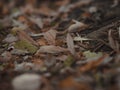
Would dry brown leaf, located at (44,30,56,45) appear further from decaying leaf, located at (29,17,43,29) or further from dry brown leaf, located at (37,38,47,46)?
decaying leaf, located at (29,17,43,29)

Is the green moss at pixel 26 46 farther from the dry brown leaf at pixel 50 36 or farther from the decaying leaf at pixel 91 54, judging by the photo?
the decaying leaf at pixel 91 54

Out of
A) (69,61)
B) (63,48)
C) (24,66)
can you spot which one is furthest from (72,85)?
(63,48)

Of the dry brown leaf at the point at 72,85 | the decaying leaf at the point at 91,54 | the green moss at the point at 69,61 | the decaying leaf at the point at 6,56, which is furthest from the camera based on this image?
the decaying leaf at the point at 6,56

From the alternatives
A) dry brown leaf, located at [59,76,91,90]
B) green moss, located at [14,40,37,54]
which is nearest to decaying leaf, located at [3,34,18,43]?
green moss, located at [14,40,37,54]

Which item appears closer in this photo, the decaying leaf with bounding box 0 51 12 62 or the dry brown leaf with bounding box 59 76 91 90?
the dry brown leaf with bounding box 59 76 91 90

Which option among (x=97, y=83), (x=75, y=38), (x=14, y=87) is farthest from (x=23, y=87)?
(x=75, y=38)

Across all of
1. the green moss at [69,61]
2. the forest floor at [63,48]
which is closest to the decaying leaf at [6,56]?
the forest floor at [63,48]

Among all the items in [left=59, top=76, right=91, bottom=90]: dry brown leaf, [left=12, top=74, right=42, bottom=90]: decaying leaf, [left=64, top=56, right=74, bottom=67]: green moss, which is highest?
[left=64, top=56, right=74, bottom=67]: green moss
